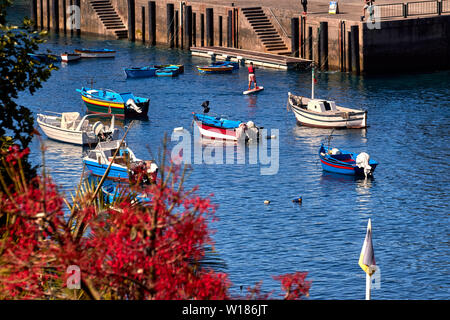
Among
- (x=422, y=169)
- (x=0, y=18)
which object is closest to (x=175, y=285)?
(x=0, y=18)

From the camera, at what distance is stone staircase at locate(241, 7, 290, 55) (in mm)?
100875

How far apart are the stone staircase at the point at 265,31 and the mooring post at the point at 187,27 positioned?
8.50 metres

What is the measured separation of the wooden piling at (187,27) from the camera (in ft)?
355

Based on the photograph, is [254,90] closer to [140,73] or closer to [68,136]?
[140,73]

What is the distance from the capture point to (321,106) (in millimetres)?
72062

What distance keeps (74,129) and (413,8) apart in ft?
140

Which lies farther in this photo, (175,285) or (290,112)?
(290,112)

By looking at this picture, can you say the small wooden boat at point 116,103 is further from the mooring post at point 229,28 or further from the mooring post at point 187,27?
the mooring post at point 187,27

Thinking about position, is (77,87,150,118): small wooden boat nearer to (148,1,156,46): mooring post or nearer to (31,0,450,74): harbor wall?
(31,0,450,74): harbor wall

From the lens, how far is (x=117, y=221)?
16188 mm
